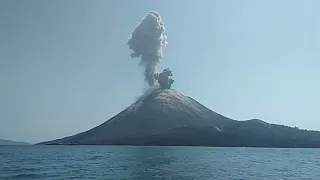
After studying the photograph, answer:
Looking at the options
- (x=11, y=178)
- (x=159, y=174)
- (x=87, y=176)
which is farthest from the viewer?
(x=159, y=174)

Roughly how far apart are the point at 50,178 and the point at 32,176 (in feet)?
10.9

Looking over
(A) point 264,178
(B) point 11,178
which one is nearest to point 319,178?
(A) point 264,178

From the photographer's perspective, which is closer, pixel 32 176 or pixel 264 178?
pixel 32 176

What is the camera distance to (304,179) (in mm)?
55344

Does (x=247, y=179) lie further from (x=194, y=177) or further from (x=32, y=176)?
(x=32, y=176)

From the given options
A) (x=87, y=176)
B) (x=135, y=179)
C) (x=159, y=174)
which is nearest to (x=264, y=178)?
(x=159, y=174)

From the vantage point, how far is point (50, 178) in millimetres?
48469

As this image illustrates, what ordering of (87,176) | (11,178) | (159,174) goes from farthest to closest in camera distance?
(159,174)
(87,176)
(11,178)

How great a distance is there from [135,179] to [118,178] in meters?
2.16

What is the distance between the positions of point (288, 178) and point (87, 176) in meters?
27.3

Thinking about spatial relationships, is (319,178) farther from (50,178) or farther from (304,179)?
(50,178)

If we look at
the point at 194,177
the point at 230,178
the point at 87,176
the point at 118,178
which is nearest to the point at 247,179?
the point at 230,178

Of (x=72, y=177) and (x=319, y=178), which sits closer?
(x=72, y=177)

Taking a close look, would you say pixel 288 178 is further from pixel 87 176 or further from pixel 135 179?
pixel 87 176
